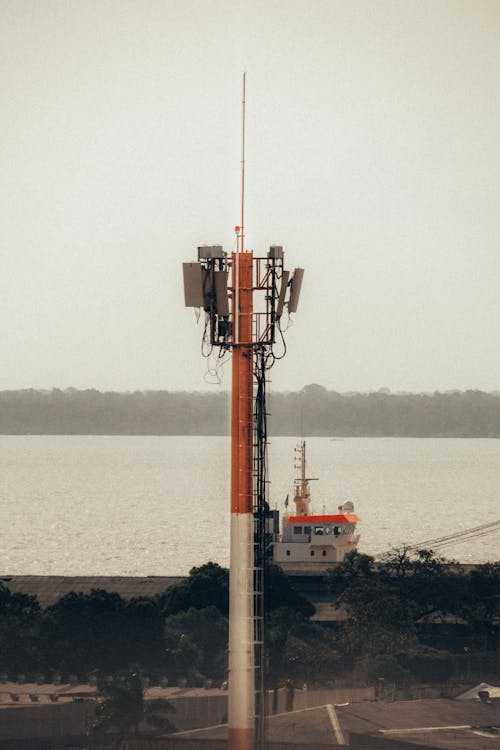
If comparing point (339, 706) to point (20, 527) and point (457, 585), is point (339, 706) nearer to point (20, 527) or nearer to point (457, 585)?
point (457, 585)

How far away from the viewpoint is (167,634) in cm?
5459

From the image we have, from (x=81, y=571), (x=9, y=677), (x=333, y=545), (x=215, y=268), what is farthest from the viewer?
(x=81, y=571)

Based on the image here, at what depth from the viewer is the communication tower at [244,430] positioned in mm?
29656

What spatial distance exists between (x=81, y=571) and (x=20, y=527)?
A: 194 ft

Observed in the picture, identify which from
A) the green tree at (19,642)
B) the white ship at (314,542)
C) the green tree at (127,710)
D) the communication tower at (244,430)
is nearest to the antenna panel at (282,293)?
the communication tower at (244,430)

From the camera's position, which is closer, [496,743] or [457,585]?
[496,743]

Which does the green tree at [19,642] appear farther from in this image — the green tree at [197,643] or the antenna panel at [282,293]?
the antenna panel at [282,293]

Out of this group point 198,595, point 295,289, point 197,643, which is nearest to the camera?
point 295,289

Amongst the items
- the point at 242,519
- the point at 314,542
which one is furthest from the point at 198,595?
the point at 242,519

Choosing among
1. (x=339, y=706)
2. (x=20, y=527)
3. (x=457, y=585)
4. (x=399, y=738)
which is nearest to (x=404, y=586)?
(x=457, y=585)

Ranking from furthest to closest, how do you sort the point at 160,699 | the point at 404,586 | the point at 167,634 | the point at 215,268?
the point at 404,586, the point at 167,634, the point at 160,699, the point at 215,268

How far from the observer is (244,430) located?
3012cm

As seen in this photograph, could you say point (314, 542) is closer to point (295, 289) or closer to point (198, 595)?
point (198, 595)

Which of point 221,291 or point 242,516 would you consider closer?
point 221,291
